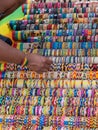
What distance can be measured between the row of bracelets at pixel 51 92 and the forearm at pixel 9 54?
0.19 meters

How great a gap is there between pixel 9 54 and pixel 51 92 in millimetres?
274

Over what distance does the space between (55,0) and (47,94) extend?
0.73 metres

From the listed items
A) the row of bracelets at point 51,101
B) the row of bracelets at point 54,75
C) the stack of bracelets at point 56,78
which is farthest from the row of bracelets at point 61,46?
the row of bracelets at point 51,101

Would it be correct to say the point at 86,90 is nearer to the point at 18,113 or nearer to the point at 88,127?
the point at 88,127

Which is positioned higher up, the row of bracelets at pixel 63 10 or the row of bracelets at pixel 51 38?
the row of bracelets at pixel 63 10

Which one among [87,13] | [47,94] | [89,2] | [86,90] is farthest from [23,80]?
[89,2]

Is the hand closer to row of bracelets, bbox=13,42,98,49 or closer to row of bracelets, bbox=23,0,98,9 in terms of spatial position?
row of bracelets, bbox=13,42,98,49

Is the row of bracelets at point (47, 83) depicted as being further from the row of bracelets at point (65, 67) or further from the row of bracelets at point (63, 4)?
the row of bracelets at point (63, 4)

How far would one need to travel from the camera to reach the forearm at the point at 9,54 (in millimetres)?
1134

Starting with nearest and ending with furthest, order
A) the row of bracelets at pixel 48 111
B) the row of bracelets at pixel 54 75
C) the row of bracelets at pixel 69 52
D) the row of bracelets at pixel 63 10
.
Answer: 1. the row of bracelets at pixel 48 111
2. the row of bracelets at pixel 54 75
3. the row of bracelets at pixel 69 52
4. the row of bracelets at pixel 63 10

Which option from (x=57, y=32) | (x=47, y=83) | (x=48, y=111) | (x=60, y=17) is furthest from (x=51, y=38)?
(x=48, y=111)

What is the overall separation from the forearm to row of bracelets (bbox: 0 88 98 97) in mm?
193

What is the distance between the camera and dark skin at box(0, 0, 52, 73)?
1.14m

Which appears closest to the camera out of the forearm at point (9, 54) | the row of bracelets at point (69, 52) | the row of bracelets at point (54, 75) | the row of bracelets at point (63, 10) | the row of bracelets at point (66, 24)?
the forearm at point (9, 54)
